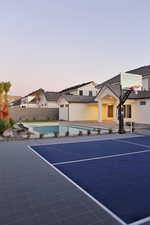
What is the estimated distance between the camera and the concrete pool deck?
3053 millimetres

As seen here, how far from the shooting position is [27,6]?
13.2m

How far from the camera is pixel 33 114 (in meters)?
29.6

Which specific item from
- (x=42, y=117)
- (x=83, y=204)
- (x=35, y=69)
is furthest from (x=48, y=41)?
(x=83, y=204)

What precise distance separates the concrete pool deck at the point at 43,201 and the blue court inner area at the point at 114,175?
357mm

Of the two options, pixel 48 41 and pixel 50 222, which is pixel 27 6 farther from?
pixel 50 222

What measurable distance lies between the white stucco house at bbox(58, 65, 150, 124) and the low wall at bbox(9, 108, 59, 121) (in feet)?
5.65

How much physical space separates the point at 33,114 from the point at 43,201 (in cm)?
2673

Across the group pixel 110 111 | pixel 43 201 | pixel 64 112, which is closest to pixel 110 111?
pixel 110 111

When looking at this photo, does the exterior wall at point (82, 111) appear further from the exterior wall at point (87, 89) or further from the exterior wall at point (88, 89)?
the exterior wall at point (88, 89)

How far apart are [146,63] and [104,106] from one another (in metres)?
11.0

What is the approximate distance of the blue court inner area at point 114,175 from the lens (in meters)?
3.56

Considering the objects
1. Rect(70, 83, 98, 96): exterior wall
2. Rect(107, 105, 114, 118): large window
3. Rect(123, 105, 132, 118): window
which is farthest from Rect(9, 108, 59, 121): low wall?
Rect(123, 105, 132, 118): window

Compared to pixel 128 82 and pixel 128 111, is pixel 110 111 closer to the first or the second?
pixel 128 111

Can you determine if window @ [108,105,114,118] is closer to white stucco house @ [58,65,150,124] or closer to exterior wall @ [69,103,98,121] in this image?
white stucco house @ [58,65,150,124]
